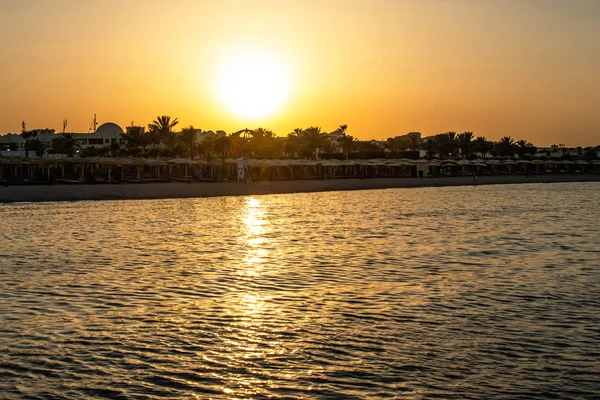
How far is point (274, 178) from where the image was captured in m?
84.2

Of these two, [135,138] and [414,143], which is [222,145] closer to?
[135,138]

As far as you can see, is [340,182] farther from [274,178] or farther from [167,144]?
[167,144]

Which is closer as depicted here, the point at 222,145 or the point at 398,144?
the point at 222,145

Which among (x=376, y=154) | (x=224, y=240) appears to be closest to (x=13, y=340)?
(x=224, y=240)

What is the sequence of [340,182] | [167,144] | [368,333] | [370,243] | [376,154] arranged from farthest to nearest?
1. [376,154]
2. [167,144]
3. [340,182]
4. [370,243]
5. [368,333]

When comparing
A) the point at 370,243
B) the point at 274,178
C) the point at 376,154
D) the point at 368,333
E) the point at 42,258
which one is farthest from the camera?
the point at 376,154

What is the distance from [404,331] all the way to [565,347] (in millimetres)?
2096

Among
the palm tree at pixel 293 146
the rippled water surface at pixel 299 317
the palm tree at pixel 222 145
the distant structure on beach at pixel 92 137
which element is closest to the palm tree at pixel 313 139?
the palm tree at pixel 293 146

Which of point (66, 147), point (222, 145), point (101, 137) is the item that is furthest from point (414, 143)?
point (66, 147)

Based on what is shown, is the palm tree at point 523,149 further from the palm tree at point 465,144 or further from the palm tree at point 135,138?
the palm tree at point 135,138

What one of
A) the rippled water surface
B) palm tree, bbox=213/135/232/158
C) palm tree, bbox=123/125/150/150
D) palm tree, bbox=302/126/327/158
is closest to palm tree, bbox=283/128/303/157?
palm tree, bbox=302/126/327/158

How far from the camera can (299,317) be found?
1055 centimetres

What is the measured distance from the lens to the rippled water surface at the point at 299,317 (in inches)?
292

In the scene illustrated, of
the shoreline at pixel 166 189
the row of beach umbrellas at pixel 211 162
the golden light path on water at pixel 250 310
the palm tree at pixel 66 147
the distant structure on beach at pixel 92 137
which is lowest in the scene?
the golden light path on water at pixel 250 310
